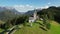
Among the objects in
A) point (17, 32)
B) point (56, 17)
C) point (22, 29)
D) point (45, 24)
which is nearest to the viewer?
point (17, 32)

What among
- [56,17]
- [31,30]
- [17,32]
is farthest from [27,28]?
[56,17]

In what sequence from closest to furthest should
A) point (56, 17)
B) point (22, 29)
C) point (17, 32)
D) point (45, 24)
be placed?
point (17, 32) < point (22, 29) < point (45, 24) < point (56, 17)

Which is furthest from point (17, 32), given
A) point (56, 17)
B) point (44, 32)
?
point (56, 17)

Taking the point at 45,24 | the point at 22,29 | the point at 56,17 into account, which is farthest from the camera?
the point at 56,17

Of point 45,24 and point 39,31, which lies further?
point 45,24

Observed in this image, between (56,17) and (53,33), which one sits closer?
(53,33)

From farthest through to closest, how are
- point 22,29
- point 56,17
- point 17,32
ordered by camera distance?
point 56,17, point 22,29, point 17,32

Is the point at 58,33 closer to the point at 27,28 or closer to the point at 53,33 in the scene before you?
the point at 53,33

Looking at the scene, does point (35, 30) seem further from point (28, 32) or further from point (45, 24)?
point (45, 24)
